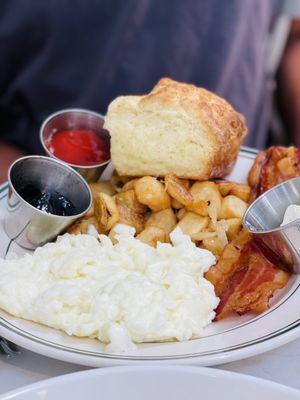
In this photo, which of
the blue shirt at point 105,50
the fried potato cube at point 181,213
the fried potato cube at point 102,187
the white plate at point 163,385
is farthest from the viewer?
the blue shirt at point 105,50

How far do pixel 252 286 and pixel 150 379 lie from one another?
15.8 inches

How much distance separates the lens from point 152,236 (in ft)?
4.95

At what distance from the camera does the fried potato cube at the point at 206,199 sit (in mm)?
1552

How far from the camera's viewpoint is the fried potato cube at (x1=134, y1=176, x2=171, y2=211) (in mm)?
1567

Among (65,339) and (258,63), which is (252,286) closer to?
(65,339)

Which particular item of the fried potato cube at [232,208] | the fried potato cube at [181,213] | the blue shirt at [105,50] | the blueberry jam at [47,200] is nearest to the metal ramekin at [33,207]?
the blueberry jam at [47,200]

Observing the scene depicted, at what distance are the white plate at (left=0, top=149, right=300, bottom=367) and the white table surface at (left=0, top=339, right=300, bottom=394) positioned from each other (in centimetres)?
6

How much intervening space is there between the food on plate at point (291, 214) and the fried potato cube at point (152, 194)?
287mm

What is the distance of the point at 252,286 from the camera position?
139cm

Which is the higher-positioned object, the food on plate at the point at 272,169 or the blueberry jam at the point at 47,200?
the food on plate at the point at 272,169

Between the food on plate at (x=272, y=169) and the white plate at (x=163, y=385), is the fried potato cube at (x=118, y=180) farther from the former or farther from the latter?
the white plate at (x=163, y=385)

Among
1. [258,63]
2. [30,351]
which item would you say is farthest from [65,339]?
[258,63]

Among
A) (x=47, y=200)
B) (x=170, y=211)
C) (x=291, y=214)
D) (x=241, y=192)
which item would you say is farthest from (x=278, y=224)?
(x=47, y=200)

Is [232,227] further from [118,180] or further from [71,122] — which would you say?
[71,122]
